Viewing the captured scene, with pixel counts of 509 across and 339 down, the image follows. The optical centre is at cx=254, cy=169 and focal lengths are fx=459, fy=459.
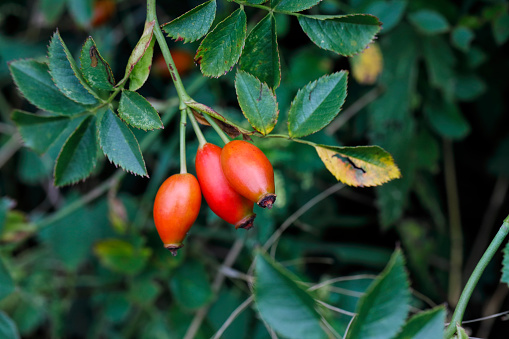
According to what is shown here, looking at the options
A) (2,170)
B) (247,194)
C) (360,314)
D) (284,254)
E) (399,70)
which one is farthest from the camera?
(2,170)

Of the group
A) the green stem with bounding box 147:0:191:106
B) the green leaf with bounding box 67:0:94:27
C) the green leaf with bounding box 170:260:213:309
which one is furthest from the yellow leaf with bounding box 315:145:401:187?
the green leaf with bounding box 67:0:94:27

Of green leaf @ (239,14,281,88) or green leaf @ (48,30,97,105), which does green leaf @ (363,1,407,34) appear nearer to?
green leaf @ (239,14,281,88)

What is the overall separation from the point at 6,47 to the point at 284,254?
1638mm

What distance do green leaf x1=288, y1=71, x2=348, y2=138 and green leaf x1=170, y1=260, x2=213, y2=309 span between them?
1018 millimetres

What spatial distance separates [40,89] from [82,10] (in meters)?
1.01

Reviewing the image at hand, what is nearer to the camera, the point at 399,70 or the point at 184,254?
the point at 399,70

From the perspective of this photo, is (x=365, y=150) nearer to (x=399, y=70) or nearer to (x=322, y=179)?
(x=399, y=70)

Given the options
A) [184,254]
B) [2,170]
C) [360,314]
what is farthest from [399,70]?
[2,170]

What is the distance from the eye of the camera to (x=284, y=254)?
1742mm

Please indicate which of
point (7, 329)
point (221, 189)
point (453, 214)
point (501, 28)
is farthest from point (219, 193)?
point (453, 214)

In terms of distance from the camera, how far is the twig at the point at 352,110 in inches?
65.9

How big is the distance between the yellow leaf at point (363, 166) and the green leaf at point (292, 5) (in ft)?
0.84

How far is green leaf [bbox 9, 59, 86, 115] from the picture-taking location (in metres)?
0.98

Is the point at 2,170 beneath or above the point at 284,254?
above
